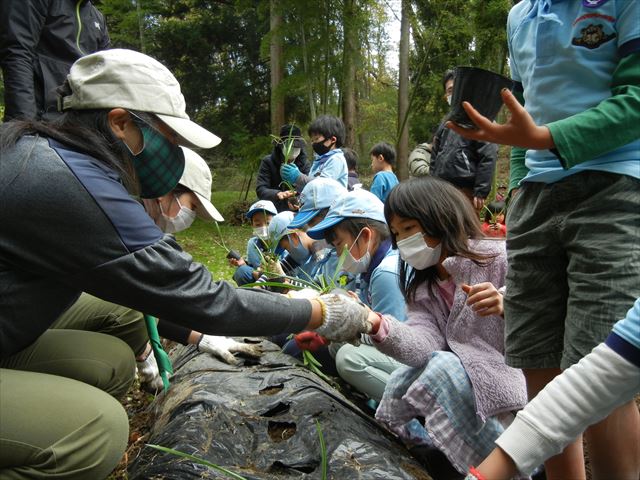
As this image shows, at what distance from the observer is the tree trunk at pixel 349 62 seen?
8490 millimetres

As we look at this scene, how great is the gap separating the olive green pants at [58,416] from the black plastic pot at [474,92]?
4.61 feet

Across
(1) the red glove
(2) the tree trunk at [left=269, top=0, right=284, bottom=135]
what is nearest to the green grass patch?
(2) the tree trunk at [left=269, top=0, right=284, bottom=135]

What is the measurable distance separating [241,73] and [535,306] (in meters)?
12.8

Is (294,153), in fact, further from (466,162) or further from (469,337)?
(469,337)

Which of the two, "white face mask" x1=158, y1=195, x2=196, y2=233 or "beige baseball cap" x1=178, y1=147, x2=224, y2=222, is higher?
"beige baseball cap" x1=178, y1=147, x2=224, y2=222

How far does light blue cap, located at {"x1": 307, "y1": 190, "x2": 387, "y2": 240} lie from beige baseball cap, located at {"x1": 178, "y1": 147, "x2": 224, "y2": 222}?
25.0 inches

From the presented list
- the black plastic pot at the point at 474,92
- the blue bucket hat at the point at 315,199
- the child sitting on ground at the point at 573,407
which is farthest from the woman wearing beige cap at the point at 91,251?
the blue bucket hat at the point at 315,199

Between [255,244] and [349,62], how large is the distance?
6.03 meters

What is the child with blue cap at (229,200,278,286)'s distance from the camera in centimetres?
378

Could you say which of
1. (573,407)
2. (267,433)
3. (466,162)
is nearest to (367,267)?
(267,433)

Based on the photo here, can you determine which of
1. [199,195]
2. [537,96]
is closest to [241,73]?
[199,195]

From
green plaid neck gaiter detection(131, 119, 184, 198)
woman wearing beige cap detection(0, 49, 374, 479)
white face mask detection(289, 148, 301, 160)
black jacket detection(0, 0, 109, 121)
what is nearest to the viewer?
woman wearing beige cap detection(0, 49, 374, 479)

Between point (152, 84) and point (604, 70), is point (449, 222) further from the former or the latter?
point (152, 84)

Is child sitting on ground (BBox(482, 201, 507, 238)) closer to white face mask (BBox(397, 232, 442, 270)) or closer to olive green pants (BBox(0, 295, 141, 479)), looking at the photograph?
white face mask (BBox(397, 232, 442, 270))
